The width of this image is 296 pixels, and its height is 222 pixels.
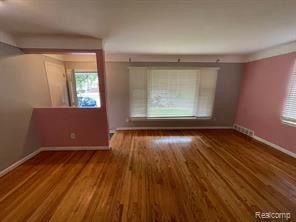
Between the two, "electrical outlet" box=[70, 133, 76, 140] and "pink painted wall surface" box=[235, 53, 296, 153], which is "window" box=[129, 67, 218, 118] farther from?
"electrical outlet" box=[70, 133, 76, 140]

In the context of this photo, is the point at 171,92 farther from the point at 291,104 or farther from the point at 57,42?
the point at 57,42

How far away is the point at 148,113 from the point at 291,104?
Result: 341 centimetres

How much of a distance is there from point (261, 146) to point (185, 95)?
2345mm

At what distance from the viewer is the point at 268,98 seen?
12.1 ft

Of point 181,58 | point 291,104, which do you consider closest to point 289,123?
point 291,104

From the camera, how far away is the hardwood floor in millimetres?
1698

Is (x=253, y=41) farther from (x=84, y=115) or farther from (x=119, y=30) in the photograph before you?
(x=84, y=115)

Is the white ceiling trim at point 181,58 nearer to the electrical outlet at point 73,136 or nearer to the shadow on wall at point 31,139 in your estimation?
the electrical outlet at point 73,136

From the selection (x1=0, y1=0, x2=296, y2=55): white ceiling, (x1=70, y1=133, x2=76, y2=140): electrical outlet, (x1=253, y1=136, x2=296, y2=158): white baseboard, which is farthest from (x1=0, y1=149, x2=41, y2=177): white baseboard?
(x1=253, y1=136, x2=296, y2=158): white baseboard

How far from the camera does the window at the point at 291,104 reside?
10.0 feet

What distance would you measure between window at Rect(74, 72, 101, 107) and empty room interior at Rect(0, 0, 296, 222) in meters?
0.03

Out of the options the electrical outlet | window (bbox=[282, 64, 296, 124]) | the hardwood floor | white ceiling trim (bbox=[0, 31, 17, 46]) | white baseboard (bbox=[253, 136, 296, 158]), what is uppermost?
white ceiling trim (bbox=[0, 31, 17, 46])

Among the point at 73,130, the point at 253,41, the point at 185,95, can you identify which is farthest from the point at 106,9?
the point at 185,95

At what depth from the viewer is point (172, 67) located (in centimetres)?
461
